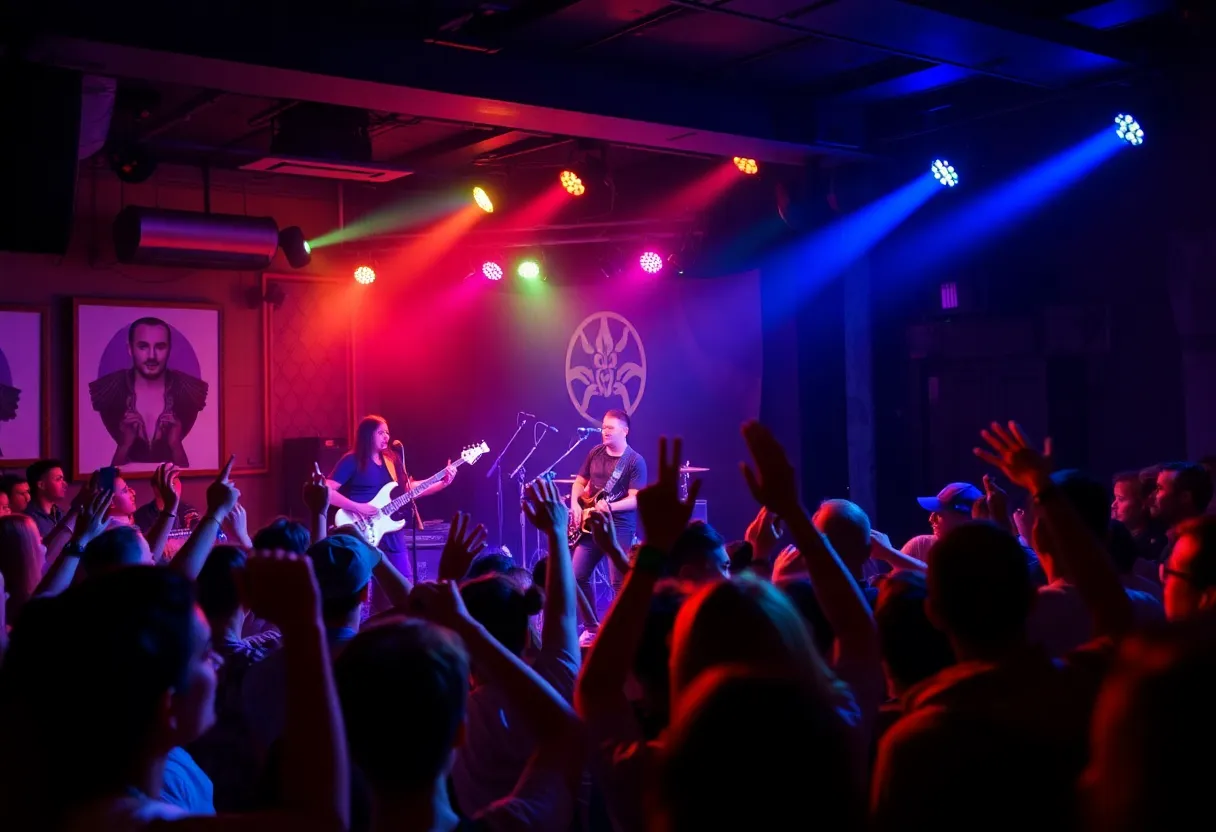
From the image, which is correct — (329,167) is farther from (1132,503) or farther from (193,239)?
(1132,503)

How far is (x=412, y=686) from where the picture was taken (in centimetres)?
135

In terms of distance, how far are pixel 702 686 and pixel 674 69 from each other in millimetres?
5929

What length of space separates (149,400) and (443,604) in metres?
8.35

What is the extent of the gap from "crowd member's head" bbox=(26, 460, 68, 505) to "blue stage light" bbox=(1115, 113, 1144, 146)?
6343 millimetres

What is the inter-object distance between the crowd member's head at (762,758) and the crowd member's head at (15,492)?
644cm

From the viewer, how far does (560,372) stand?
994cm

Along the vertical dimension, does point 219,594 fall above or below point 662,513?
below

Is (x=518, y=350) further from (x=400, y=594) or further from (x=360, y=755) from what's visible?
(x=360, y=755)

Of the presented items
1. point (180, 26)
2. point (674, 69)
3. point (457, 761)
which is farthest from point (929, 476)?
point (457, 761)

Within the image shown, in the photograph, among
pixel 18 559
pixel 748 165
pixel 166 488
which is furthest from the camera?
pixel 748 165

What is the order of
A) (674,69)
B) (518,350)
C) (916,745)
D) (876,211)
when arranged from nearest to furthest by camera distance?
(916,745)
(674,69)
(876,211)
(518,350)

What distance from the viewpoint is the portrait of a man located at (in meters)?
9.11

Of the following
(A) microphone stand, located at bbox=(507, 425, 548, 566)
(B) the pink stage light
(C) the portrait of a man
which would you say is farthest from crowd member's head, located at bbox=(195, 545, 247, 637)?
(C) the portrait of a man

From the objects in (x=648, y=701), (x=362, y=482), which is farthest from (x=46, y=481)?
(x=648, y=701)
